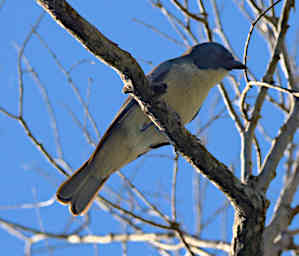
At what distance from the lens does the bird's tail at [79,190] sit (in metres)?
3.91

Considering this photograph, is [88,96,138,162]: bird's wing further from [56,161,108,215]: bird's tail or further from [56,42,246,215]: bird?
[56,161,108,215]: bird's tail

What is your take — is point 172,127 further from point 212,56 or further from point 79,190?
point 212,56

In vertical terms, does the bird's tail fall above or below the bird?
below

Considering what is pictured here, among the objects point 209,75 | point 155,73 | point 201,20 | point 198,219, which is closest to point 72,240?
point 198,219

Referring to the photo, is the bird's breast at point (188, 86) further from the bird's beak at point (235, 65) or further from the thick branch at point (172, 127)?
the thick branch at point (172, 127)

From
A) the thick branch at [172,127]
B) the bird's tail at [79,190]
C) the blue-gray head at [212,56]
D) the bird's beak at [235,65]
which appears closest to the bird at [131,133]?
the bird's tail at [79,190]

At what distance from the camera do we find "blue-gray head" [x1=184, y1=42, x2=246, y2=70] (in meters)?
4.28

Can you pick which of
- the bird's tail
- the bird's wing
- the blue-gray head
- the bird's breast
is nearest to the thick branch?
the bird's breast

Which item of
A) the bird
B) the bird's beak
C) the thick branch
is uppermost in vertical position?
the bird's beak

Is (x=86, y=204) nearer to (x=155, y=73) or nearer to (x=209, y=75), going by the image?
(x=155, y=73)

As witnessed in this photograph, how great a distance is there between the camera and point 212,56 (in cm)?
444

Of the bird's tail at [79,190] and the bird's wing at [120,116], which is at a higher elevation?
the bird's wing at [120,116]

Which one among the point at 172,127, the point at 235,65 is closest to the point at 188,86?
the point at 235,65

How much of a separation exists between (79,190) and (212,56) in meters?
1.82
